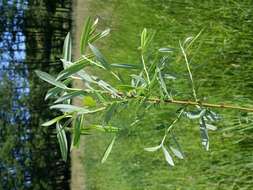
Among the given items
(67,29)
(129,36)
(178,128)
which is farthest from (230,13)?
(67,29)

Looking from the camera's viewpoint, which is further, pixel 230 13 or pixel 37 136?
pixel 37 136

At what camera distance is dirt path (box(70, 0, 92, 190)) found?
345 cm

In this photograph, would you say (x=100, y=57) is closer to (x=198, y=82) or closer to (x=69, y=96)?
(x=69, y=96)

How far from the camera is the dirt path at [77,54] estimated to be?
3451 millimetres

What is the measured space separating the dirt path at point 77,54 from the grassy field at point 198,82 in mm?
548

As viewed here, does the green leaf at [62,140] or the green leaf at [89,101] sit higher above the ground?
the green leaf at [89,101]

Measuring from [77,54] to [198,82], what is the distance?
1.43 m

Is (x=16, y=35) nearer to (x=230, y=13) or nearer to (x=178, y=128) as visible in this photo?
(x=178, y=128)

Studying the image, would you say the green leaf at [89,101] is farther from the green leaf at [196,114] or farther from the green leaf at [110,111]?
the green leaf at [196,114]

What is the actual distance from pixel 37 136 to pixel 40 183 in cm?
35

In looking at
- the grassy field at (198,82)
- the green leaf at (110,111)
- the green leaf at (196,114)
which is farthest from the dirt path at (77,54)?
the green leaf at (110,111)

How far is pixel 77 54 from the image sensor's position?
11.1 feet

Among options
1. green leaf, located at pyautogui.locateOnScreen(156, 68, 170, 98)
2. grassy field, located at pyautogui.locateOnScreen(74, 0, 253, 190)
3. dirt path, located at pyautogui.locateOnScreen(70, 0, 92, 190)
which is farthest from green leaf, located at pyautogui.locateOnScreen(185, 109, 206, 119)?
dirt path, located at pyautogui.locateOnScreen(70, 0, 92, 190)

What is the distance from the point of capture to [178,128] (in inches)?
89.1
